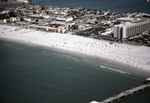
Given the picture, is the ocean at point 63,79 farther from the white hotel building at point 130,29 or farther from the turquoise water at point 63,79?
the white hotel building at point 130,29

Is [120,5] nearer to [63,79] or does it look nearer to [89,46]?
[89,46]

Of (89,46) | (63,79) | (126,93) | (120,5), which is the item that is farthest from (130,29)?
(120,5)

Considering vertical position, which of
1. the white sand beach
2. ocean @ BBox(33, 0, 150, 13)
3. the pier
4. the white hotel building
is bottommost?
the pier

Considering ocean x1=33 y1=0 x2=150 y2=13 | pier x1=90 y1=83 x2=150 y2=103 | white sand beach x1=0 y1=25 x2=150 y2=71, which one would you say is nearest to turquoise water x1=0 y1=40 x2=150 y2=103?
pier x1=90 y1=83 x2=150 y2=103

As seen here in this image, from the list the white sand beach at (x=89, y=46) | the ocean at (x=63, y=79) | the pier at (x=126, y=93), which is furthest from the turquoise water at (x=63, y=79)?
the white sand beach at (x=89, y=46)

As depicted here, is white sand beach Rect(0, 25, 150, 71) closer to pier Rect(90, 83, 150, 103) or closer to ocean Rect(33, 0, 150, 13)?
pier Rect(90, 83, 150, 103)

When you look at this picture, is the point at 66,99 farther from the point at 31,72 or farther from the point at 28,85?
the point at 31,72
